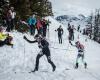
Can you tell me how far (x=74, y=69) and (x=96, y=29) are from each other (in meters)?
74.5

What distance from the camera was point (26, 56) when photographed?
23.3 metres

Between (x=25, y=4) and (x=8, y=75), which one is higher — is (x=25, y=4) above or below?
above

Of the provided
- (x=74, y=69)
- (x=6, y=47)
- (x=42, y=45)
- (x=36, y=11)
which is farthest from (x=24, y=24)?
(x=42, y=45)

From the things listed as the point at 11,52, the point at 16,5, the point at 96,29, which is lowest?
the point at 96,29

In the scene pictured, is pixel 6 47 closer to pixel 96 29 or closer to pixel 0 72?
pixel 0 72

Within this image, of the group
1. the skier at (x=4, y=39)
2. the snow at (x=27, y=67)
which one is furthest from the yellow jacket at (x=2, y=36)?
the snow at (x=27, y=67)

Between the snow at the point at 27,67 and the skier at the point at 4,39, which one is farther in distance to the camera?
the skier at the point at 4,39

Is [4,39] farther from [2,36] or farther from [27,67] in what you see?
[27,67]

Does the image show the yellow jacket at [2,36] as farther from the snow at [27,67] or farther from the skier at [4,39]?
the snow at [27,67]

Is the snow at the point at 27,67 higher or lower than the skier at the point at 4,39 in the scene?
lower

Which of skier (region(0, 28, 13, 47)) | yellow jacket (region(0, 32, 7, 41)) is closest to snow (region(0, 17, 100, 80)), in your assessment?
skier (region(0, 28, 13, 47))

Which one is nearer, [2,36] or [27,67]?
[27,67]

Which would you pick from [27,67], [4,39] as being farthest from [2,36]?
[27,67]

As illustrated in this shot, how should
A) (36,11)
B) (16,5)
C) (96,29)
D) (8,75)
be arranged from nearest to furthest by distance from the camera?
(8,75)
(16,5)
(36,11)
(96,29)
